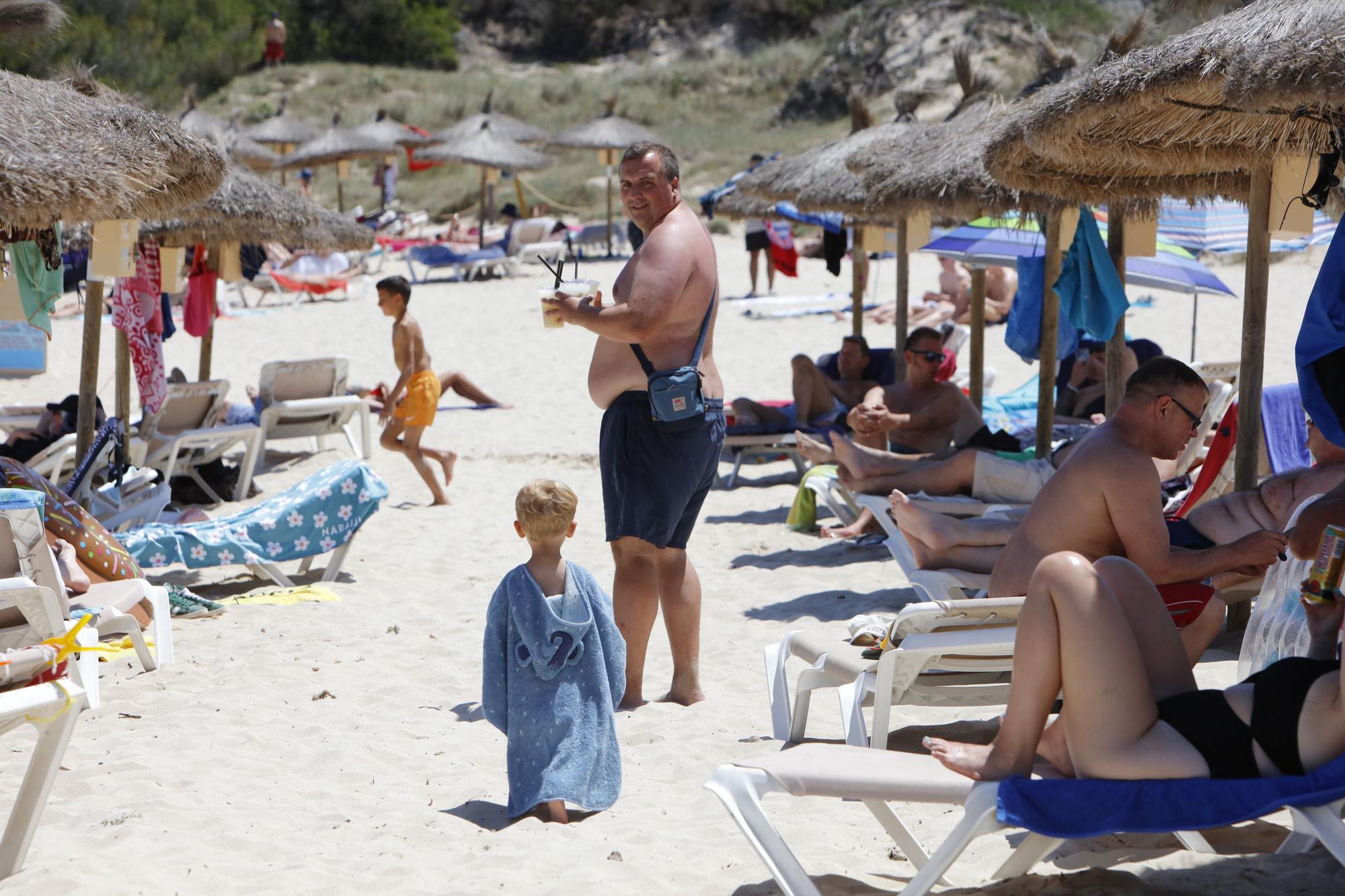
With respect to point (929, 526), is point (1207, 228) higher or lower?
higher

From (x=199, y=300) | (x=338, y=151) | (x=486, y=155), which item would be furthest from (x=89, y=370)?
(x=338, y=151)

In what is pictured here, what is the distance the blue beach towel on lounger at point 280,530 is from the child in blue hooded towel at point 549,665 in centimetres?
278

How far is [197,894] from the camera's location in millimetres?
2742

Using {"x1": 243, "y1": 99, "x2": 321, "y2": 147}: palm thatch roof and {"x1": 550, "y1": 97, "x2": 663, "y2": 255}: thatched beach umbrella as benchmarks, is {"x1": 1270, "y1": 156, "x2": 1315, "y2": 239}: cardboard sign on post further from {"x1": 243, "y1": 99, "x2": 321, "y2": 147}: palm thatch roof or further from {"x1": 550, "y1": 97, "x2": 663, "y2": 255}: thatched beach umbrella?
{"x1": 243, "y1": 99, "x2": 321, "y2": 147}: palm thatch roof

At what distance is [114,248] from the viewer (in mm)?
5754

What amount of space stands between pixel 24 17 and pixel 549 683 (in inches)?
158

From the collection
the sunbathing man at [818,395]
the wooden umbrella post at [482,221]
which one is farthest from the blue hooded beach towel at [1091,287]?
the wooden umbrella post at [482,221]

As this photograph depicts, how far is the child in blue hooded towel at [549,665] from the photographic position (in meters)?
3.12

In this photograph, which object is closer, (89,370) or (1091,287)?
(1091,287)

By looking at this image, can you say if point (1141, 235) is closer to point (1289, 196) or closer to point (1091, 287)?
point (1091, 287)

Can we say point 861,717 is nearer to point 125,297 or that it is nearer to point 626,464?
point 626,464

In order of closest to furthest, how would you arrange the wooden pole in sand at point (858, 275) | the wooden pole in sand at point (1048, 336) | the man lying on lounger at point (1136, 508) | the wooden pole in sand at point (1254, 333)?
1. the man lying on lounger at point (1136, 508)
2. the wooden pole in sand at point (1254, 333)
3. the wooden pole in sand at point (1048, 336)
4. the wooden pole in sand at point (858, 275)

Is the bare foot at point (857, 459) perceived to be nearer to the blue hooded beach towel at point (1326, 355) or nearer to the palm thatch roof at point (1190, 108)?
the palm thatch roof at point (1190, 108)

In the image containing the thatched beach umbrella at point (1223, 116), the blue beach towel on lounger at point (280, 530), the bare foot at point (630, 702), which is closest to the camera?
the thatched beach umbrella at point (1223, 116)
